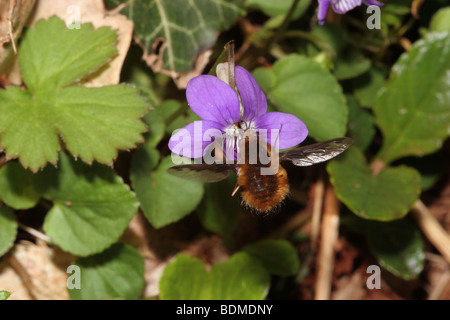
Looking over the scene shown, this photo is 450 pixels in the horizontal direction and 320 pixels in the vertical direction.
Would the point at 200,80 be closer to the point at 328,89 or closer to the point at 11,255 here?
the point at 328,89

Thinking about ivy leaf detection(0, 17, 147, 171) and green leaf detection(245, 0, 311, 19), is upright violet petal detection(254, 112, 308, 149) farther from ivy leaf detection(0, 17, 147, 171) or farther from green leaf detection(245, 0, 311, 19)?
green leaf detection(245, 0, 311, 19)

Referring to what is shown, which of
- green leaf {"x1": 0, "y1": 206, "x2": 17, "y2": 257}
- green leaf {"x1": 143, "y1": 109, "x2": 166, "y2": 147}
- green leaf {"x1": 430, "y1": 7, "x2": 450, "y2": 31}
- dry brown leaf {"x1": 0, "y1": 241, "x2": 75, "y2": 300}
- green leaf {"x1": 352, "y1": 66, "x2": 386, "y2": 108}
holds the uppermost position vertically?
green leaf {"x1": 430, "y1": 7, "x2": 450, "y2": 31}

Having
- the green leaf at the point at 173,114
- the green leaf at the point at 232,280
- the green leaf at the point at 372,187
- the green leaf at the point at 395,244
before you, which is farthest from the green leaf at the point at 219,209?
the green leaf at the point at 395,244

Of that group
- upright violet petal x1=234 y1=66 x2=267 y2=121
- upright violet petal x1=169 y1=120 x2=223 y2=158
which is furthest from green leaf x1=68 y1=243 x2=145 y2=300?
upright violet petal x1=234 y1=66 x2=267 y2=121

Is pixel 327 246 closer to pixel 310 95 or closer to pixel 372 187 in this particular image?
pixel 372 187

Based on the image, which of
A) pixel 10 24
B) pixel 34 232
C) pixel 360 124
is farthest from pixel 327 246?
pixel 10 24

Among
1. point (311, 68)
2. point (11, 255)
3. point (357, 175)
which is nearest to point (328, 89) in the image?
point (311, 68)

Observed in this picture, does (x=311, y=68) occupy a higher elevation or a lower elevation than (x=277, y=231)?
higher
